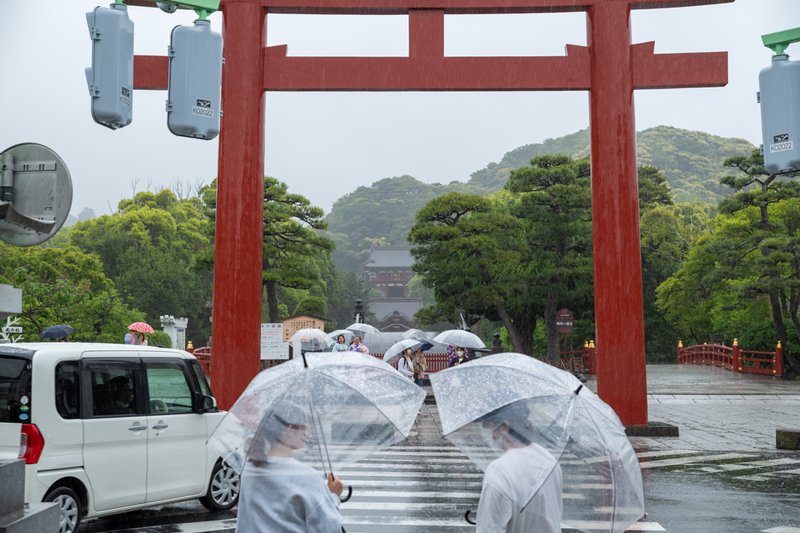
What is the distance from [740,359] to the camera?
33.3m

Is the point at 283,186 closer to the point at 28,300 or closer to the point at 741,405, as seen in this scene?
the point at 28,300

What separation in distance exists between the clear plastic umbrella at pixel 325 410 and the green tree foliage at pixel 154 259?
47.5 meters

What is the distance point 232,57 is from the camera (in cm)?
1391

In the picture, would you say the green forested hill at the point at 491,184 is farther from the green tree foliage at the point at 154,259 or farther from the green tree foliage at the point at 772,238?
the green tree foliage at the point at 772,238

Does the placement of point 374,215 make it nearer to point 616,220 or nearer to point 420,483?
point 616,220

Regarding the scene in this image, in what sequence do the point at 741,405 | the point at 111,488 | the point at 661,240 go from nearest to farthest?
the point at 111,488 → the point at 741,405 → the point at 661,240

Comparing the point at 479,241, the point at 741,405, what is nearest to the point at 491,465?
the point at 741,405

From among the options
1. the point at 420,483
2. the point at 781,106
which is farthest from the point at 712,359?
the point at 781,106

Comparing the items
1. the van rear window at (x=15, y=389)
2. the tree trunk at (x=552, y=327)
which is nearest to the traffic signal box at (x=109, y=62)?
the van rear window at (x=15, y=389)

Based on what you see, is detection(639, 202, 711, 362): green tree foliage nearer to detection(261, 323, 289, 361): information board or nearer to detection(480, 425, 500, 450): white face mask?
detection(261, 323, 289, 361): information board

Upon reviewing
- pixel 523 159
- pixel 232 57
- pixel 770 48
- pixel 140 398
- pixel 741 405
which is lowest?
pixel 741 405

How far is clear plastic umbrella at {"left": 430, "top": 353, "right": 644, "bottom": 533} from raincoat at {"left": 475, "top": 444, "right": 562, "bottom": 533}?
0.26ft

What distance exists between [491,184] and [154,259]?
94855mm

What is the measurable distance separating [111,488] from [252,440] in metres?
3.71
